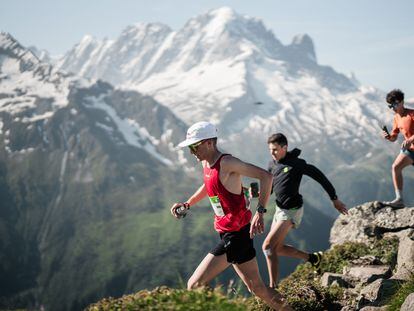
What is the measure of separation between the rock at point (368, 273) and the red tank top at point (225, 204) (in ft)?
15.3

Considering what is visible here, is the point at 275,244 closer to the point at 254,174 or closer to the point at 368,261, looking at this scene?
the point at 368,261

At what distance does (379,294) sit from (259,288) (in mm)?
2788

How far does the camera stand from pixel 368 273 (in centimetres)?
1135

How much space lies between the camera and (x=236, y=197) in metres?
7.88

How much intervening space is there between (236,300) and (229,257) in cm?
226

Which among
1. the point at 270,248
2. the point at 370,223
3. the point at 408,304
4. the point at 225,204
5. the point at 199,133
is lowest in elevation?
the point at 370,223

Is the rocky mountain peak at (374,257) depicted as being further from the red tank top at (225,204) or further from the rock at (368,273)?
the red tank top at (225,204)

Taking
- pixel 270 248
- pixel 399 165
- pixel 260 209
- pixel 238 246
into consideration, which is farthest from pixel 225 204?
pixel 399 165

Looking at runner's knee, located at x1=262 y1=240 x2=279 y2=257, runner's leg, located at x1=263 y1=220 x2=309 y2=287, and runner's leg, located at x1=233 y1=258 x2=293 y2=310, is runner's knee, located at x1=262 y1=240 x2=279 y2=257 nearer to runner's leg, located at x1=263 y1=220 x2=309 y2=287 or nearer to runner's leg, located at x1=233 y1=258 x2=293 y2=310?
runner's leg, located at x1=263 y1=220 x2=309 y2=287

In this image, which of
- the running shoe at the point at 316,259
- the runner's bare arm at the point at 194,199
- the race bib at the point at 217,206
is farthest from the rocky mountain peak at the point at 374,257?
the runner's bare arm at the point at 194,199

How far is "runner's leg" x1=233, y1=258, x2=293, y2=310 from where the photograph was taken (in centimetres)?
772

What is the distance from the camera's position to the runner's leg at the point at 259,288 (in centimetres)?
772

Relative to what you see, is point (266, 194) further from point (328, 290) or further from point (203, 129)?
point (328, 290)

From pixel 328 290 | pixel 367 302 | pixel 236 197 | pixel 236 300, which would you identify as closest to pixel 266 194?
pixel 236 197
